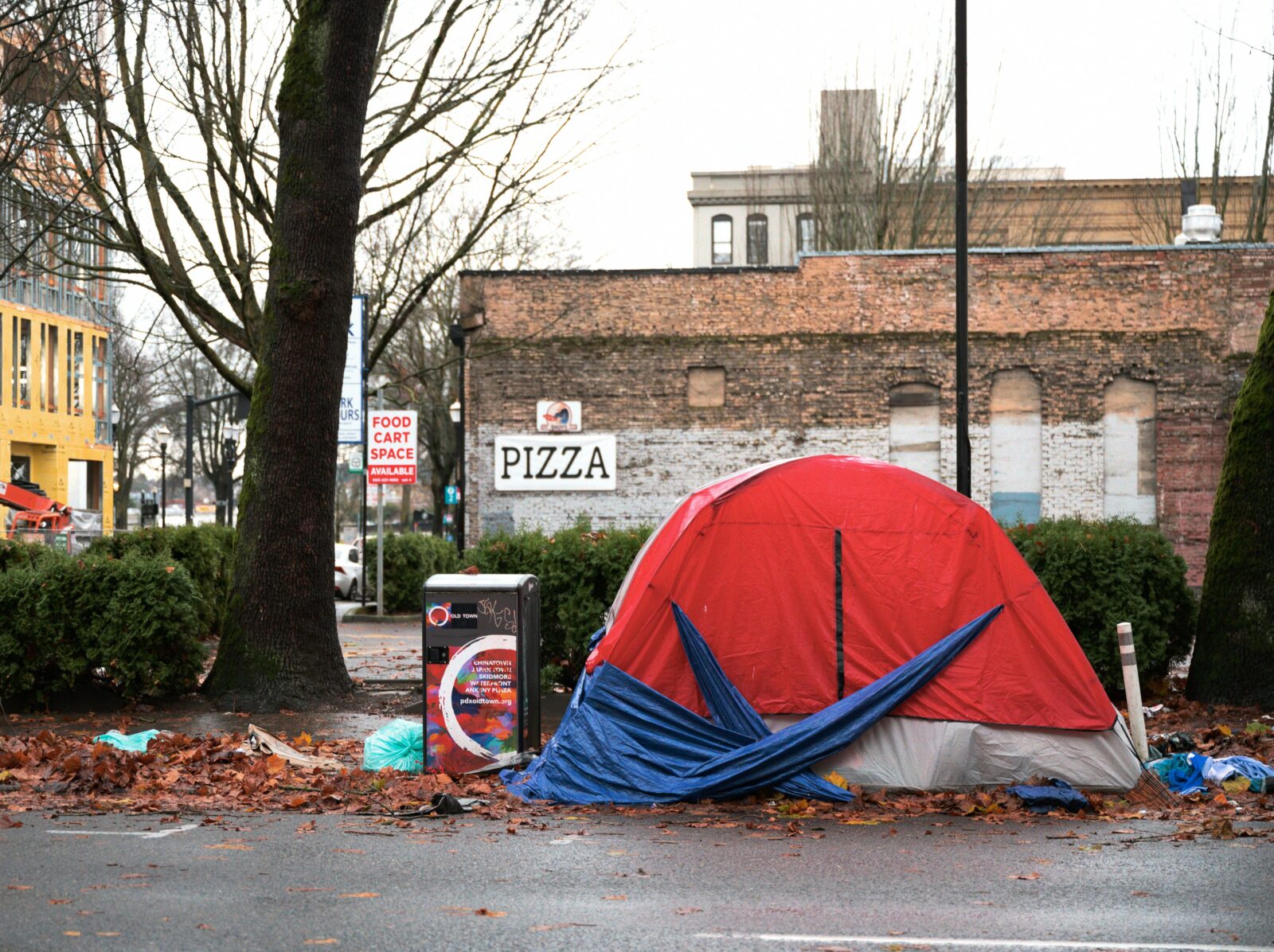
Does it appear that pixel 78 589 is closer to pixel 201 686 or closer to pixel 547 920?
pixel 201 686

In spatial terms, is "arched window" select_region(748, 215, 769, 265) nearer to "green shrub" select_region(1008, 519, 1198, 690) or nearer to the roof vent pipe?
the roof vent pipe

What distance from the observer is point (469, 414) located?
31.1 m

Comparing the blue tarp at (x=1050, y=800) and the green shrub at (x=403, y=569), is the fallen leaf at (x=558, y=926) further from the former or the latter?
the green shrub at (x=403, y=569)

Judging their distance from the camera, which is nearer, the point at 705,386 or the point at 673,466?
the point at 673,466

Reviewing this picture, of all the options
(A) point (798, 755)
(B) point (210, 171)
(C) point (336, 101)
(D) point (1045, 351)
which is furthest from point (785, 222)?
(A) point (798, 755)

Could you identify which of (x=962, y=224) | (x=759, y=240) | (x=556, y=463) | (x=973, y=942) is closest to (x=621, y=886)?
(x=973, y=942)

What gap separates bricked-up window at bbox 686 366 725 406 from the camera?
30812 mm

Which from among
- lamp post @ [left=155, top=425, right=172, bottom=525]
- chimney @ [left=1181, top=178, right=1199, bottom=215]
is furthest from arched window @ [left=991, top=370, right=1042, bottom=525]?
lamp post @ [left=155, top=425, right=172, bottom=525]

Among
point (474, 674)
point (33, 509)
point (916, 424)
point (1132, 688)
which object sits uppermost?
point (916, 424)

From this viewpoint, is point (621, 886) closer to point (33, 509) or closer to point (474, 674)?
point (474, 674)

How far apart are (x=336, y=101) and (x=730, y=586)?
6.41 m

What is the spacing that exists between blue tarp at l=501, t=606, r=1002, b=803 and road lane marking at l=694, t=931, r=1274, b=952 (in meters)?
3.03

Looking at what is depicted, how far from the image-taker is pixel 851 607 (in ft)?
30.8

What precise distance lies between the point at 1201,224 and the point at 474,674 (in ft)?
86.7
